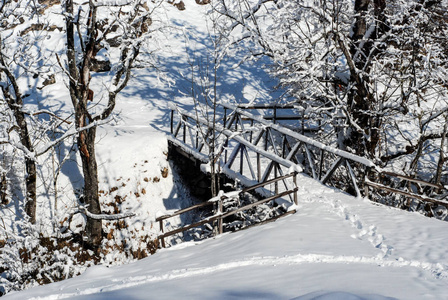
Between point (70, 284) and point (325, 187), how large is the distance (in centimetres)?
586

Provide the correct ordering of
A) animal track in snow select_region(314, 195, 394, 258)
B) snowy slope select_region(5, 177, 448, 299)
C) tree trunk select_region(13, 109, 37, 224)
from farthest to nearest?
1. tree trunk select_region(13, 109, 37, 224)
2. animal track in snow select_region(314, 195, 394, 258)
3. snowy slope select_region(5, 177, 448, 299)

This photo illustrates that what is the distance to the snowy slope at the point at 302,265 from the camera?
4262mm

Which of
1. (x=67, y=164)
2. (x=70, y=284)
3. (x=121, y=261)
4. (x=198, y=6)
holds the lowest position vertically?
(x=121, y=261)

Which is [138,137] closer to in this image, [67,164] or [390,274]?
[67,164]

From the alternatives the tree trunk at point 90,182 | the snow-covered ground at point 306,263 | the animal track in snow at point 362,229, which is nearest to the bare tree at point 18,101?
the tree trunk at point 90,182

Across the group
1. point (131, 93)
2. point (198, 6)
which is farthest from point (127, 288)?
point (198, 6)

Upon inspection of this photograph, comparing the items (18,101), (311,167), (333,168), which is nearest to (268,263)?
(333,168)

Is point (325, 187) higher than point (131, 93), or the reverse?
point (131, 93)

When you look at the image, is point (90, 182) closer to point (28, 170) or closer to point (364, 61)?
point (28, 170)

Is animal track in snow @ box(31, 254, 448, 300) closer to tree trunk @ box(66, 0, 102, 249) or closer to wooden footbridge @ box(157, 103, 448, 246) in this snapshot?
wooden footbridge @ box(157, 103, 448, 246)

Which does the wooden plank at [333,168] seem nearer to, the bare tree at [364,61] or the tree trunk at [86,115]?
the bare tree at [364,61]

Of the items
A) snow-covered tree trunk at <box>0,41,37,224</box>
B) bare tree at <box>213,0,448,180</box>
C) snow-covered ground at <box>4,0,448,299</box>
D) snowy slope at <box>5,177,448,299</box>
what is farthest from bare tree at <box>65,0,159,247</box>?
snowy slope at <box>5,177,448,299</box>

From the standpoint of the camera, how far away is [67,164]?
12.2 m

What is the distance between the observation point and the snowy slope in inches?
168
